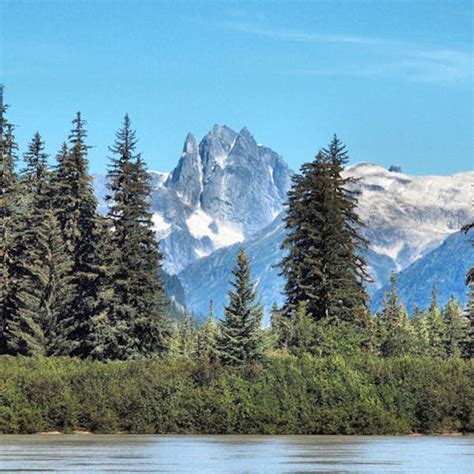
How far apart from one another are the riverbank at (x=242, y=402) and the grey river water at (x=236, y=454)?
2.26m

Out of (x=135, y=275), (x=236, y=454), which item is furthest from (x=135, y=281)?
(x=236, y=454)

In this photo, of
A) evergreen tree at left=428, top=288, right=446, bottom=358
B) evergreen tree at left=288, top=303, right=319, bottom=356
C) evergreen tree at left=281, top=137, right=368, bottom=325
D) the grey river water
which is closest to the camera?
the grey river water

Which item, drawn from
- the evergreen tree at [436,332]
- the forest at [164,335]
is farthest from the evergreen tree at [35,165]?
the evergreen tree at [436,332]

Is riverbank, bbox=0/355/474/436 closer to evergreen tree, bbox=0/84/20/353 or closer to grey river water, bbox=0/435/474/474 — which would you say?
grey river water, bbox=0/435/474/474

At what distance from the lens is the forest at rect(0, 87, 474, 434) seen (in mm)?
49750

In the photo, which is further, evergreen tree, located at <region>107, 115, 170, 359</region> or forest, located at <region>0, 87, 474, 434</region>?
evergreen tree, located at <region>107, 115, 170, 359</region>

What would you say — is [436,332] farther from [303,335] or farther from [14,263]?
[303,335]

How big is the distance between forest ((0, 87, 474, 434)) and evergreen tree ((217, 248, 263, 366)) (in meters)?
0.10

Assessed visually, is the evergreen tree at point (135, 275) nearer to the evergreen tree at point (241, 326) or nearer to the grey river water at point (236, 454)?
the evergreen tree at point (241, 326)

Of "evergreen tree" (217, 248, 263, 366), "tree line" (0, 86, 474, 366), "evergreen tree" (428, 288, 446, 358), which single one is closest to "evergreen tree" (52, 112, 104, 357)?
"tree line" (0, 86, 474, 366)

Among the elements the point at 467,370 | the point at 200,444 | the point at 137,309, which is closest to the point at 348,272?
the point at 137,309

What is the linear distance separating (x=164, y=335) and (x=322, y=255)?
11.4 metres

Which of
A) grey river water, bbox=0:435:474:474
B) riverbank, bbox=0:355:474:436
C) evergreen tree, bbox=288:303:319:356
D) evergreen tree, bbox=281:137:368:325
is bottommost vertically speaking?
grey river water, bbox=0:435:474:474

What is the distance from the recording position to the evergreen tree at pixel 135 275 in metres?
75.1
